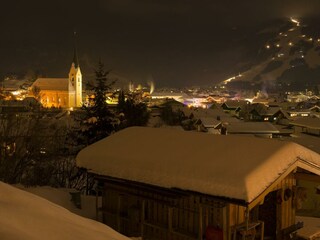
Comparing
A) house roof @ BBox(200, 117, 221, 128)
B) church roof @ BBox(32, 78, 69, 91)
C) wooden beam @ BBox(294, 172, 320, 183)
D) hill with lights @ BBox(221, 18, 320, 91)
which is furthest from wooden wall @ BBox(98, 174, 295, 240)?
hill with lights @ BBox(221, 18, 320, 91)

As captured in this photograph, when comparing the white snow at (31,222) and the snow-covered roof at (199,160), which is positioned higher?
the white snow at (31,222)

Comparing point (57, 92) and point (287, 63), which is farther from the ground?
point (287, 63)

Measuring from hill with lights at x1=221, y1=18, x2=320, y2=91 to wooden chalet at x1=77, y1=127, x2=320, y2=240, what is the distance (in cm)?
11269

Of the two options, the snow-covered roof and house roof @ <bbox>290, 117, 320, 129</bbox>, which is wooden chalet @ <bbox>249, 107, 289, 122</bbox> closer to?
house roof @ <bbox>290, 117, 320, 129</bbox>

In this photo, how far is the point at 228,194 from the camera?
745cm

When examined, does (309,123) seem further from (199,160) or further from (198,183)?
(198,183)

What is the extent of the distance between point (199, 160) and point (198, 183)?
0.74 meters

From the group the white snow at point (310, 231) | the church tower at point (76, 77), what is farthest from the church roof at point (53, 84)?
the white snow at point (310, 231)

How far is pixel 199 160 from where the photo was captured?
28.2 ft

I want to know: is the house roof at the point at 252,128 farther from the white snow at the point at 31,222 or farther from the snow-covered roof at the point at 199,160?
the white snow at the point at 31,222

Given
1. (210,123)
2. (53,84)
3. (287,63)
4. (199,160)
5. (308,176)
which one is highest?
(287,63)

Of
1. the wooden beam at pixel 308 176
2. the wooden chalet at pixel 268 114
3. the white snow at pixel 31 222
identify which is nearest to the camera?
the white snow at pixel 31 222

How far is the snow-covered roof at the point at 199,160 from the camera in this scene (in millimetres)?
7664

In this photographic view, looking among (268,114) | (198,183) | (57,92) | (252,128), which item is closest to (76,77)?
(57,92)
